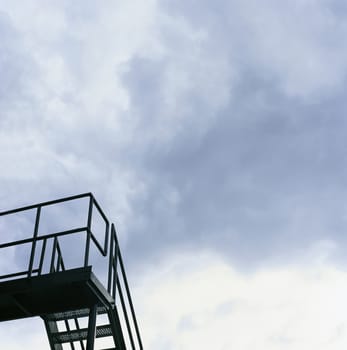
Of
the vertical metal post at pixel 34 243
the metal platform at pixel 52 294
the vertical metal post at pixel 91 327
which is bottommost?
the vertical metal post at pixel 91 327

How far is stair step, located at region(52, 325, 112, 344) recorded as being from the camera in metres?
11.1

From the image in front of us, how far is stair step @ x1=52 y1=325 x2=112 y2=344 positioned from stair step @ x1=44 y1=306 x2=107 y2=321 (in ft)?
1.17

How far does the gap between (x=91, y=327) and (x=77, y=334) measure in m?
1.54

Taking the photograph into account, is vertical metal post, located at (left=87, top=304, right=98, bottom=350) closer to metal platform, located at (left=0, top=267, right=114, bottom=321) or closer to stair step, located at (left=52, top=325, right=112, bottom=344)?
metal platform, located at (left=0, top=267, right=114, bottom=321)

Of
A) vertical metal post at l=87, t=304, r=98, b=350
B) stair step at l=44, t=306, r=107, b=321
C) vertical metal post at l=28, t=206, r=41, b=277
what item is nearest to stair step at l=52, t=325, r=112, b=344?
stair step at l=44, t=306, r=107, b=321

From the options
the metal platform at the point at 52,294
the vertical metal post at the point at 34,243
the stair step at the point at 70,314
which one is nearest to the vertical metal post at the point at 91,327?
the metal platform at the point at 52,294

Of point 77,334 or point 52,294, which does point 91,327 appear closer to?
point 52,294

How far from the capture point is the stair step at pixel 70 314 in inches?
429

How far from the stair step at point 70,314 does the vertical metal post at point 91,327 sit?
12.0 inches

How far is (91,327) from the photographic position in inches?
400

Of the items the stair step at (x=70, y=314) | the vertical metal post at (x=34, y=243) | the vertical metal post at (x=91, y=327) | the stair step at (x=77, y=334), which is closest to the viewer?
the vertical metal post at (x=91, y=327)

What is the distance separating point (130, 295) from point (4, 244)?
3.39 meters

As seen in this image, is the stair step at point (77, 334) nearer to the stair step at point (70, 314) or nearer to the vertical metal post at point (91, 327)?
the stair step at point (70, 314)

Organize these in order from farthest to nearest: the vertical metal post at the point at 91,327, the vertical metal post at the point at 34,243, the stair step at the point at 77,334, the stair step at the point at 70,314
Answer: the stair step at the point at 77,334 < the stair step at the point at 70,314 < the vertical metal post at the point at 34,243 < the vertical metal post at the point at 91,327
